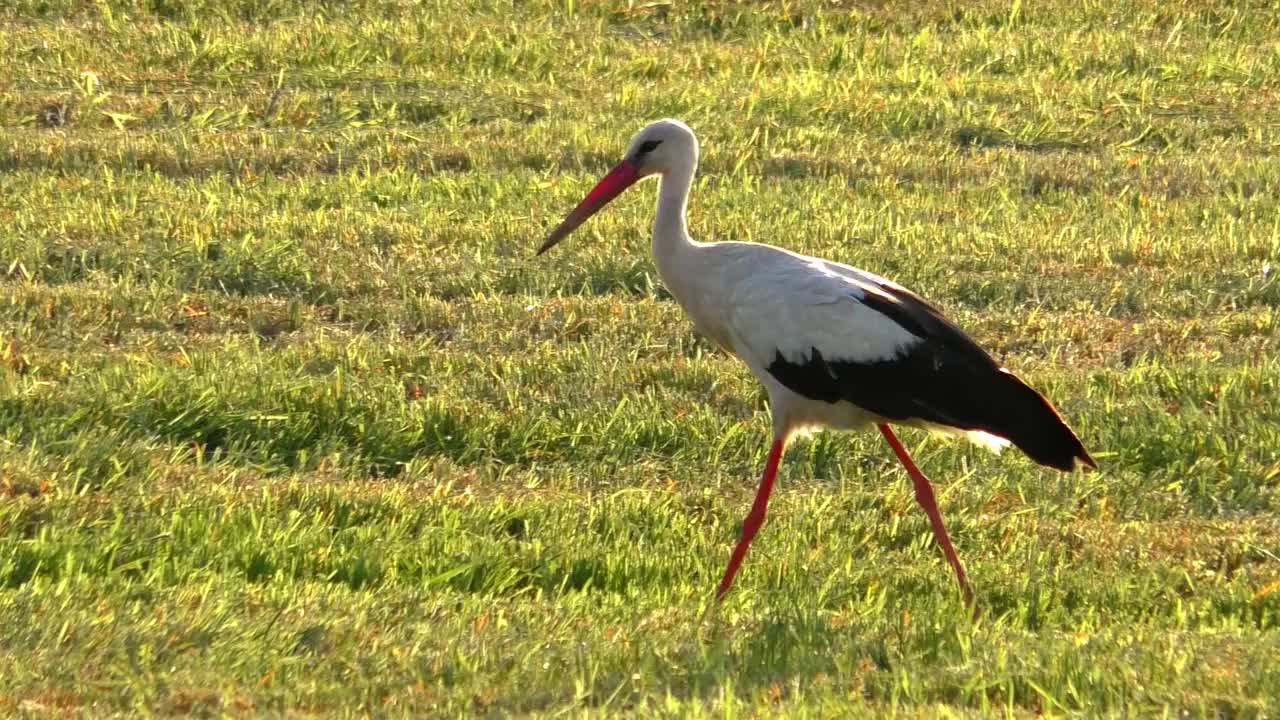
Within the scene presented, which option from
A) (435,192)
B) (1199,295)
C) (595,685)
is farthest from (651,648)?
(435,192)

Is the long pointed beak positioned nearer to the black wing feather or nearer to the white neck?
the white neck

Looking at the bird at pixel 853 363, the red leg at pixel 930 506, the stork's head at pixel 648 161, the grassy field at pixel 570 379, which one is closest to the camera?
the grassy field at pixel 570 379

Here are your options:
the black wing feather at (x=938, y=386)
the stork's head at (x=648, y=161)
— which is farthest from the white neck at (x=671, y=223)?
the black wing feather at (x=938, y=386)

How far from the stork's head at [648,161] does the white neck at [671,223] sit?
7cm

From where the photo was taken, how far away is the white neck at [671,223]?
21.1ft

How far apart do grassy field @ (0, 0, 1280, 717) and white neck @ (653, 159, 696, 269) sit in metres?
0.64

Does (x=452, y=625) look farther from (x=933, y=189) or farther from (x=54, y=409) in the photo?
(x=933, y=189)

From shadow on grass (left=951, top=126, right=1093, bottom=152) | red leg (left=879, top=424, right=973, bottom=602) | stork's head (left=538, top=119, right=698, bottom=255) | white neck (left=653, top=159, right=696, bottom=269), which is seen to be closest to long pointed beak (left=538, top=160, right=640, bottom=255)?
stork's head (left=538, top=119, right=698, bottom=255)

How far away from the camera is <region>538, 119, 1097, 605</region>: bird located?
18.5 ft

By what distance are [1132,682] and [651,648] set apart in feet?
3.62

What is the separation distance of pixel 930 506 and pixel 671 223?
130 centimetres

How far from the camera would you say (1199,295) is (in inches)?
326

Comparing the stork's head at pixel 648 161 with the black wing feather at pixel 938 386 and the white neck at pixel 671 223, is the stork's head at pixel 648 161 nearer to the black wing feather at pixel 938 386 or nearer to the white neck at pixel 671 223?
the white neck at pixel 671 223

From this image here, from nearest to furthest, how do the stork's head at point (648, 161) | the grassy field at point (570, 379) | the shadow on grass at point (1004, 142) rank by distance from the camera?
the grassy field at point (570, 379) < the stork's head at point (648, 161) < the shadow on grass at point (1004, 142)
